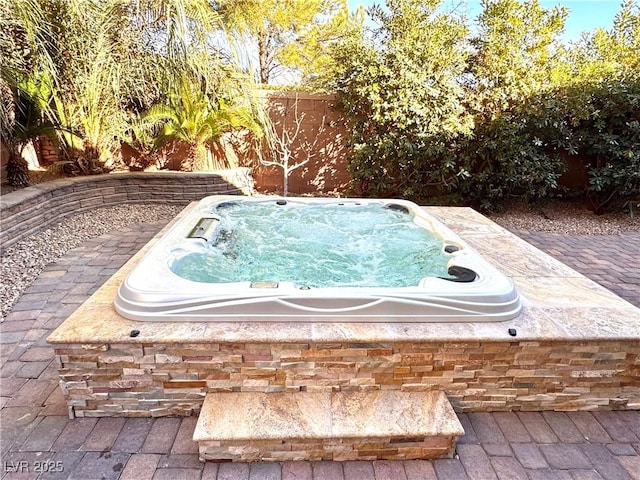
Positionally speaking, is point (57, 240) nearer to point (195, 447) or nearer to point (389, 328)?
point (195, 447)

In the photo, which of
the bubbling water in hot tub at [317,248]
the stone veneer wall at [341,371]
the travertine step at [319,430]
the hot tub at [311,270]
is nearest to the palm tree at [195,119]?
the hot tub at [311,270]

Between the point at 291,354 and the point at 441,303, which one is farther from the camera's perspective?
the point at 441,303

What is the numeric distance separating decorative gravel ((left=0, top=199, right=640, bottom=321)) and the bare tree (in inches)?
68.4

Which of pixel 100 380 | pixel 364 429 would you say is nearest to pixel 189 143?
pixel 100 380

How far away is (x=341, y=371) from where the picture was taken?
1754mm

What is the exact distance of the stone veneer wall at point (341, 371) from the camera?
169 centimetres

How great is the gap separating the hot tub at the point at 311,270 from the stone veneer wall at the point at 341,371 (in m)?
0.16

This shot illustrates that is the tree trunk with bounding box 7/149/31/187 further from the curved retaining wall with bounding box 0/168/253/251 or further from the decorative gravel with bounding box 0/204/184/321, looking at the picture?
the decorative gravel with bounding box 0/204/184/321

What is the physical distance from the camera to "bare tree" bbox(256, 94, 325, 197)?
5.96 m

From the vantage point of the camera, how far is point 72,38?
3.99 m

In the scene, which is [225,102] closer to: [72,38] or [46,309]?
[72,38]

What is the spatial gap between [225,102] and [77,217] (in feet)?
7.78

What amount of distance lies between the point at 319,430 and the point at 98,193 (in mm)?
4380

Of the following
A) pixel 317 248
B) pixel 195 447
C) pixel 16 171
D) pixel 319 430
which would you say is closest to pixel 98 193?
pixel 16 171
